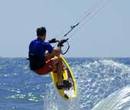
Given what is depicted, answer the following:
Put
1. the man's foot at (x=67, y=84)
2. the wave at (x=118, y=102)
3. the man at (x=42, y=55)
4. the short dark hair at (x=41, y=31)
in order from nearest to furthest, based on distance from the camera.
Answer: the wave at (x=118, y=102) → the short dark hair at (x=41, y=31) → the man at (x=42, y=55) → the man's foot at (x=67, y=84)

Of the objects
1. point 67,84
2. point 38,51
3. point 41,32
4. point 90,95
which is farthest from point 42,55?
point 90,95

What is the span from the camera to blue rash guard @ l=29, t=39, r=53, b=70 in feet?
51.4

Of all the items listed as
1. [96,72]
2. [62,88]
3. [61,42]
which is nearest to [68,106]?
[62,88]

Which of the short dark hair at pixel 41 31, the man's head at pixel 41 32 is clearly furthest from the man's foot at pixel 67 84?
the short dark hair at pixel 41 31

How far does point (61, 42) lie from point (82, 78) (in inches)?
416

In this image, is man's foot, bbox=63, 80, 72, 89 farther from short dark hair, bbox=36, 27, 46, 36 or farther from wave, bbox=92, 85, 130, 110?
wave, bbox=92, 85, 130, 110

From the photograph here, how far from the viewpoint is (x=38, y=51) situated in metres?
15.7

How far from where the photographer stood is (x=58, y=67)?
1636cm

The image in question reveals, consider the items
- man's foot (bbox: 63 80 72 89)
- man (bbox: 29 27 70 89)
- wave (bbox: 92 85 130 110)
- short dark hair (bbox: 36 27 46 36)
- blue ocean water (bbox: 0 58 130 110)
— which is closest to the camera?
wave (bbox: 92 85 130 110)

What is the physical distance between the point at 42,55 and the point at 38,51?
0.48ft

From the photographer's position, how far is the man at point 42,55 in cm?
1565

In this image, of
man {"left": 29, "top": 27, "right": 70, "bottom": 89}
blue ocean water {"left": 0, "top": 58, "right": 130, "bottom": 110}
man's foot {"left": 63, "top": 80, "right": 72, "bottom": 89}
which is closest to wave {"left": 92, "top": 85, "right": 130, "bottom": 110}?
blue ocean water {"left": 0, "top": 58, "right": 130, "bottom": 110}

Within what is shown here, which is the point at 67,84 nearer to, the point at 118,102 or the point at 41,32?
the point at 41,32

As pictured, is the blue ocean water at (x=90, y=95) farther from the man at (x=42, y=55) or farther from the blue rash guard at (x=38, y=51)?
the blue rash guard at (x=38, y=51)
